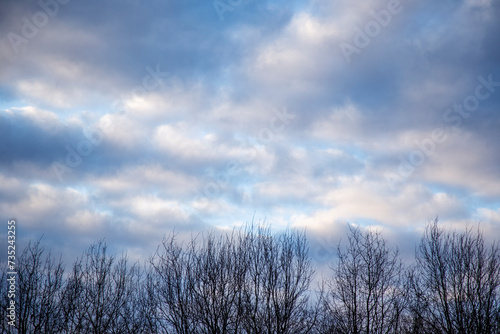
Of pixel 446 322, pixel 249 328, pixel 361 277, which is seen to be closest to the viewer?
pixel 249 328

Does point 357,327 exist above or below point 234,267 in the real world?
below

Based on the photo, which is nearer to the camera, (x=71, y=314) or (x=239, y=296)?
(x=239, y=296)

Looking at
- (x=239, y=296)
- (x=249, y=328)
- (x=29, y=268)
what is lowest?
(x=249, y=328)

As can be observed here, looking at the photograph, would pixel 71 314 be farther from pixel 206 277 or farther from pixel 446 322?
pixel 446 322

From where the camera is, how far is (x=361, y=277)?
20266mm

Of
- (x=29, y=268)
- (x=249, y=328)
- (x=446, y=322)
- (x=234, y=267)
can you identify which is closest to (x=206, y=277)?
(x=234, y=267)

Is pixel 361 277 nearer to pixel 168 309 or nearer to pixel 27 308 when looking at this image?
pixel 168 309

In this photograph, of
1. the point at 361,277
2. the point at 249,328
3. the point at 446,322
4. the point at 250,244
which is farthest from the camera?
the point at 361,277

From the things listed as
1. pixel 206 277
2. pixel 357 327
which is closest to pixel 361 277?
pixel 357 327

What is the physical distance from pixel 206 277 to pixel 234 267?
1.41 m

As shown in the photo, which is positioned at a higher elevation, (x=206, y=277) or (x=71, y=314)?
(x=206, y=277)

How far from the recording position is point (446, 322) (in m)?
17.4

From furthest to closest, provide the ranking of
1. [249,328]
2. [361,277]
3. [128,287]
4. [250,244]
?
[128,287] → [361,277] → [250,244] → [249,328]

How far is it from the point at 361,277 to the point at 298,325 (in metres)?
5.00
